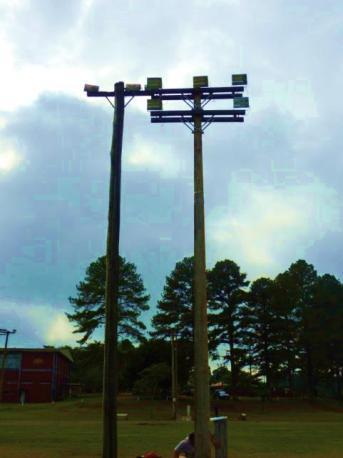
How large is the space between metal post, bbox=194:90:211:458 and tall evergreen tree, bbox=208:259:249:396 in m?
55.0

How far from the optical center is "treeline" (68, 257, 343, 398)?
220 ft

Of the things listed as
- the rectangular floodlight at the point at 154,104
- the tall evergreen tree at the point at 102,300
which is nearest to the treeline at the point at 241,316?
the tall evergreen tree at the point at 102,300

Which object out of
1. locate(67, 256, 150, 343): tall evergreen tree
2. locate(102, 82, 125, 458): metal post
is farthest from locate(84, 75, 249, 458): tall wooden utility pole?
locate(67, 256, 150, 343): tall evergreen tree

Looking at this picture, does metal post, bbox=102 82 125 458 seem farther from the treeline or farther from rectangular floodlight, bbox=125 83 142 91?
the treeline

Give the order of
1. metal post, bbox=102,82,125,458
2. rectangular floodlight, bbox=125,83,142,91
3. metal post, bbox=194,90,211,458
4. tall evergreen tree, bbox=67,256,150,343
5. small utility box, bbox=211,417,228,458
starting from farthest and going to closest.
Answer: tall evergreen tree, bbox=67,256,150,343 < rectangular floodlight, bbox=125,83,142,91 < small utility box, bbox=211,417,228,458 < metal post, bbox=194,90,211,458 < metal post, bbox=102,82,125,458

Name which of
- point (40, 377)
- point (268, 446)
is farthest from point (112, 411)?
point (40, 377)

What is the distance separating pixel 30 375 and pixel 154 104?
264ft

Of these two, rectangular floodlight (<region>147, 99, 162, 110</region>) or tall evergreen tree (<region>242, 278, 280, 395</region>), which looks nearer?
rectangular floodlight (<region>147, 99, 162, 110</region>)

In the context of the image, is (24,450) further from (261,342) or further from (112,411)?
(261,342)

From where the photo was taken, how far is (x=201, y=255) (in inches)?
502

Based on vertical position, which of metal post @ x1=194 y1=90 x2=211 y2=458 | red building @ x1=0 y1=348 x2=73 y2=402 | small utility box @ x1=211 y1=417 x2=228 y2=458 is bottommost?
small utility box @ x1=211 y1=417 x2=228 y2=458

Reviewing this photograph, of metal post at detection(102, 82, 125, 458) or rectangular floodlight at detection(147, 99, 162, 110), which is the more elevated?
rectangular floodlight at detection(147, 99, 162, 110)

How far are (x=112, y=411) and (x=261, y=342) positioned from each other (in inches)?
2337

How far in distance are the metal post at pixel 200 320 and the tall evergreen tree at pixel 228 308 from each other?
5496 cm
